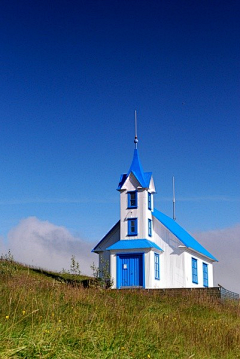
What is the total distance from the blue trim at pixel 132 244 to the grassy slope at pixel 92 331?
47.7 feet

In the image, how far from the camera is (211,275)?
3688 cm

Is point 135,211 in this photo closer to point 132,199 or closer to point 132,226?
point 132,199

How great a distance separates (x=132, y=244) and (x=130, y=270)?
143 cm

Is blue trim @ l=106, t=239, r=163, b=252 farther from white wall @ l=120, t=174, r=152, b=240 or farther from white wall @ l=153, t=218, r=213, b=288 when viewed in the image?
white wall @ l=153, t=218, r=213, b=288

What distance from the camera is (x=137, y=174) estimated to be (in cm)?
3098

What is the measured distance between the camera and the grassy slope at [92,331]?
770 centimetres

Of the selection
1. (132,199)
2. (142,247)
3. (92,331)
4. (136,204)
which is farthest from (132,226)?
(92,331)

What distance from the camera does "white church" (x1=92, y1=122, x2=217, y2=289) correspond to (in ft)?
95.5

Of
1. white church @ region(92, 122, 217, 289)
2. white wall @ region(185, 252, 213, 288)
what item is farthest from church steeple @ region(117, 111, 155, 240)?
white wall @ region(185, 252, 213, 288)

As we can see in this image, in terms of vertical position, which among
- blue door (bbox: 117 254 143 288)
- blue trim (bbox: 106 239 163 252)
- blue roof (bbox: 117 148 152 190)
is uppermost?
blue roof (bbox: 117 148 152 190)

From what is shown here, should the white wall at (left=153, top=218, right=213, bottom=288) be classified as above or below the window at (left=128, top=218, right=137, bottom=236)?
below

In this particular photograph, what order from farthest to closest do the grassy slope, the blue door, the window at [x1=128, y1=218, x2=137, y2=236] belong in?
the window at [x1=128, y1=218, x2=137, y2=236] → the blue door → the grassy slope

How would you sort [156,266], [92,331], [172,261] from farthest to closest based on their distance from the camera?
1. [172,261]
2. [156,266]
3. [92,331]

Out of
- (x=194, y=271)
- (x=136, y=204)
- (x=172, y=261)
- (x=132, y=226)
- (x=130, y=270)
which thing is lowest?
(x=130, y=270)
